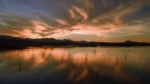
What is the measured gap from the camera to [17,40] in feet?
651

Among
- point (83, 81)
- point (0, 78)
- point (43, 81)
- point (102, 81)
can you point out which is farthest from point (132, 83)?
point (0, 78)

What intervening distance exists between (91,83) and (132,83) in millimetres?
4342

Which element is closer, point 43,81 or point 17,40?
point 43,81

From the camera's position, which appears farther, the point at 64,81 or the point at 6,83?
the point at 64,81

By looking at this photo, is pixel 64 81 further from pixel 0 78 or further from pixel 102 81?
pixel 0 78

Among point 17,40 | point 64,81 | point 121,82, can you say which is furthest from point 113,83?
point 17,40

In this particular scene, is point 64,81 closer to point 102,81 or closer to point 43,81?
point 43,81

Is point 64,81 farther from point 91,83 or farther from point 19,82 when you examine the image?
point 19,82

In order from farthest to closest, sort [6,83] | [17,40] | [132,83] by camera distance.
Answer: [17,40]
[132,83]
[6,83]

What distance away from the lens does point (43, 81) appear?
2475cm

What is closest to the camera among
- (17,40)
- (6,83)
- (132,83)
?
(6,83)

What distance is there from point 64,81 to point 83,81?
200cm

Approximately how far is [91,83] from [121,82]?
329 cm

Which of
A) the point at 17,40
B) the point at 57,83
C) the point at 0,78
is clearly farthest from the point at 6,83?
→ the point at 17,40
